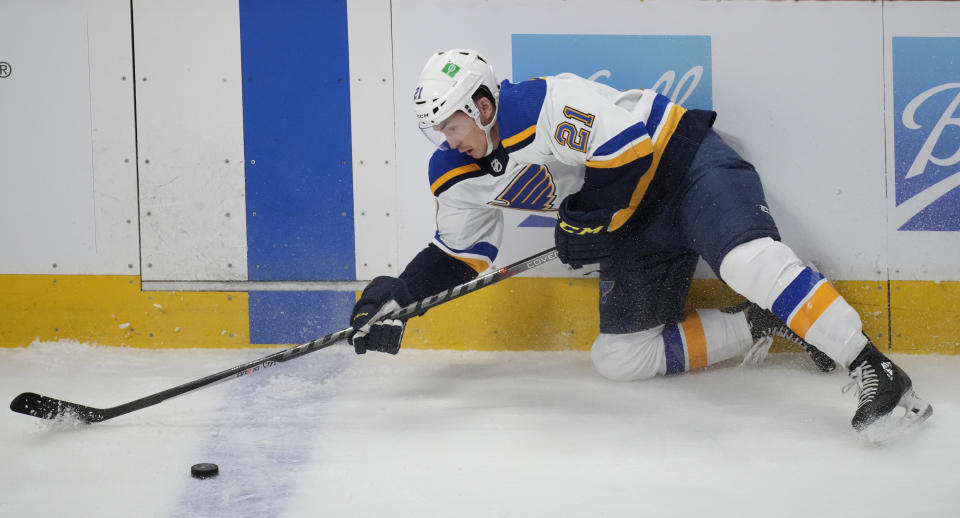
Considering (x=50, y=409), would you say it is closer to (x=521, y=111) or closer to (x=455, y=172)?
(x=455, y=172)

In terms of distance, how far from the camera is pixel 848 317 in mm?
2094

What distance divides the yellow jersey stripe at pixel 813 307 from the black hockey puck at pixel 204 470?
4.52 feet

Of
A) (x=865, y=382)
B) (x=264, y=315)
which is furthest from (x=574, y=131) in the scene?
(x=264, y=315)

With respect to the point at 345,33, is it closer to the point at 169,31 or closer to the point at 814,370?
the point at 169,31

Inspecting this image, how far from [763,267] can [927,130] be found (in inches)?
Answer: 43.4

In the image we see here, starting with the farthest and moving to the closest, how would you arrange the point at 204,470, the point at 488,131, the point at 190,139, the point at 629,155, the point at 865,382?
1. the point at 190,139
2. the point at 488,131
3. the point at 629,155
4. the point at 865,382
5. the point at 204,470

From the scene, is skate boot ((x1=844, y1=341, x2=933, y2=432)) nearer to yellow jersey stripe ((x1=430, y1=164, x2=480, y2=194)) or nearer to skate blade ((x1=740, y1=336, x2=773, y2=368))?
skate blade ((x1=740, y1=336, x2=773, y2=368))

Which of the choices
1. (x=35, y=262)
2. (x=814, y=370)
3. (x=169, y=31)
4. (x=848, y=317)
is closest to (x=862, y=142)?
(x=814, y=370)

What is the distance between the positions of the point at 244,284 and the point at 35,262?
72 centimetres

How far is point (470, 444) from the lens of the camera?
2119 mm

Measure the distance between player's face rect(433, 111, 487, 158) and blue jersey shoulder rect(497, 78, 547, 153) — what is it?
71 mm

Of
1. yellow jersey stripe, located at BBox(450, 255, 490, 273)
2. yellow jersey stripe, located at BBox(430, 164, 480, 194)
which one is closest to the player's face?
yellow jersey stripe, located at BBox(430, 164, 480, 194)

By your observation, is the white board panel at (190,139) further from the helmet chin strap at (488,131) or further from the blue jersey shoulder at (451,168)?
the helmet chin strap at (488,131)

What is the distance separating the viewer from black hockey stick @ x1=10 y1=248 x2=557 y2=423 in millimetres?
2223
